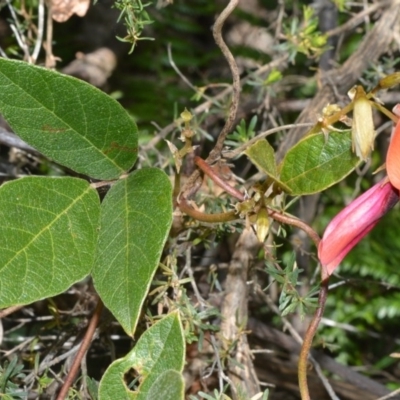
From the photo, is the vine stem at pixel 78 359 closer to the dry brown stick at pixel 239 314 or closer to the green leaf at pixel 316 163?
the dry brown stick at pixel 239 314

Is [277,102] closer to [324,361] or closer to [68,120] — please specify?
[324,361]

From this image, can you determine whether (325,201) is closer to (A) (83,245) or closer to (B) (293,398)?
(B) (293,398)

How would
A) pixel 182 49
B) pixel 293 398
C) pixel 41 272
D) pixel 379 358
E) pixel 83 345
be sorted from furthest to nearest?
1. pixel 182 49
2. pixel 379 358
3. pixel 293 398
4. pixel 83 345
5. pixel 41 272

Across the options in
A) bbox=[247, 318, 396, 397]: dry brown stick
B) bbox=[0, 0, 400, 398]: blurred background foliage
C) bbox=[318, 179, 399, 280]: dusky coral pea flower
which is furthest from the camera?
bbox=[0, 0, 400, 398]: blurred background foliage

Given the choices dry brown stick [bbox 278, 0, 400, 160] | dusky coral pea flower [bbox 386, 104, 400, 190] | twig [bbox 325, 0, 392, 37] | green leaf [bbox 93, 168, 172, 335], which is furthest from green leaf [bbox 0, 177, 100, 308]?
twig [bbox 325, 0, 392, 37]

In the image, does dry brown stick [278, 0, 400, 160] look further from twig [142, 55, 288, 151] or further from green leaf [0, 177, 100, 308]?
green leaf [0, 177, 100, 308]

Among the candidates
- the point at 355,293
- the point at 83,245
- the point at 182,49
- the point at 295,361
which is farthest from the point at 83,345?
the point at 182,49
